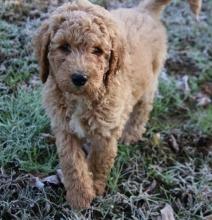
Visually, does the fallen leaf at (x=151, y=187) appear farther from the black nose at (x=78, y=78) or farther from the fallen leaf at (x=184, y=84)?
the fallen leaf at (x=184, y=84)

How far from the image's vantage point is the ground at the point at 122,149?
436 cm

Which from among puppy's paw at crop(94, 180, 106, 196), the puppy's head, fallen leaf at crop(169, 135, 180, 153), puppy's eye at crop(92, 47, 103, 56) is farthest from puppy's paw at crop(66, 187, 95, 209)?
fallen leaf at crop(169, 135, 180, 153)

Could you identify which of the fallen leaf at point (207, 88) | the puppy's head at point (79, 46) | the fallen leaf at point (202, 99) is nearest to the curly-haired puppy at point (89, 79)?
the puppy's head at point (79, 46)

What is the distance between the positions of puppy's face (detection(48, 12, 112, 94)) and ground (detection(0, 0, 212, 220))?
113 cm

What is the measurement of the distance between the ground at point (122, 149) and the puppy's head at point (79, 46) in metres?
1.06

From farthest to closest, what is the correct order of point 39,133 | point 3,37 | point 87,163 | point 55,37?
point 3,37
point 39,133
point 87,163
point 55,37

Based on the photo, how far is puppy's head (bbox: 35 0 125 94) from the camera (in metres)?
3.60

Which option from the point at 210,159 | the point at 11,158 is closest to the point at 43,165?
the point at 11,158

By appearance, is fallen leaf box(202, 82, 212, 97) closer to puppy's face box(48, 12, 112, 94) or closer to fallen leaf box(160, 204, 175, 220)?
fallen leaf box(160, 204, 175, 220)

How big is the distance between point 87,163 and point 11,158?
0.73 m

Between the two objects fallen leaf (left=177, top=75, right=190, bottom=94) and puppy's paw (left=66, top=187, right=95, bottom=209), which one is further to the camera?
fallen leaf (left=177, top=75, right=190, bottom=94)

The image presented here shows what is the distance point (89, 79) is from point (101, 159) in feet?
3.06

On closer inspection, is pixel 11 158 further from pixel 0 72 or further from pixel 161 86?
pixel 161 86

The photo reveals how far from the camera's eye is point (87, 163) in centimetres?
436
